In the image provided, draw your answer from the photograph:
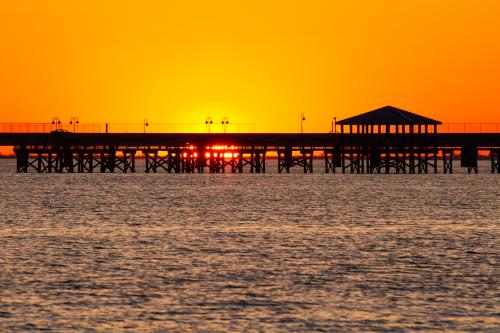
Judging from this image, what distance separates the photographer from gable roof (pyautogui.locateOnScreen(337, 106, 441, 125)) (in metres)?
151

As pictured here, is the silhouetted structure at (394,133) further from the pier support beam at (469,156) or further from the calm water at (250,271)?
the calm water at (250,271)

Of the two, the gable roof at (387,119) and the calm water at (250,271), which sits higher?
the gable roof at (387,119)

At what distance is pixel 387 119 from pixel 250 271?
114781 mm

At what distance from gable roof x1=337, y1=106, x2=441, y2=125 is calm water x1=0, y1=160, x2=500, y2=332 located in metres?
76.7

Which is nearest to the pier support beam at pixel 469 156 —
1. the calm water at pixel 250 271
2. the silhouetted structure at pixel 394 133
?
the silhouetted structure at pixel 394 133

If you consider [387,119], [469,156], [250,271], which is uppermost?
[387,119]

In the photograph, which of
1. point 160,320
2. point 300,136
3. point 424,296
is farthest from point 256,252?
point 300,136

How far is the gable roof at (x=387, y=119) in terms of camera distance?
497ft

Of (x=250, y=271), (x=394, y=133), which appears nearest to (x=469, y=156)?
(x=394, y=133)

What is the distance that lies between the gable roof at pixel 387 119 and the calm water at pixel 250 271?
76.7 metres

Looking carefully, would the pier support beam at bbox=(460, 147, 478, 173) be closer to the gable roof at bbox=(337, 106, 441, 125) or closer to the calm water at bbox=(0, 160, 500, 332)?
the gable roof at bbox=(337, 106, 441, 125)

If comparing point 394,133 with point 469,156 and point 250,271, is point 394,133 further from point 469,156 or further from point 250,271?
point 250,271

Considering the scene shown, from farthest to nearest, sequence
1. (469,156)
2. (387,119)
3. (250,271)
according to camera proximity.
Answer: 1. (469,156)
2. (387,119)
3. (250,271)

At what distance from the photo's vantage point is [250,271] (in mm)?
38719
